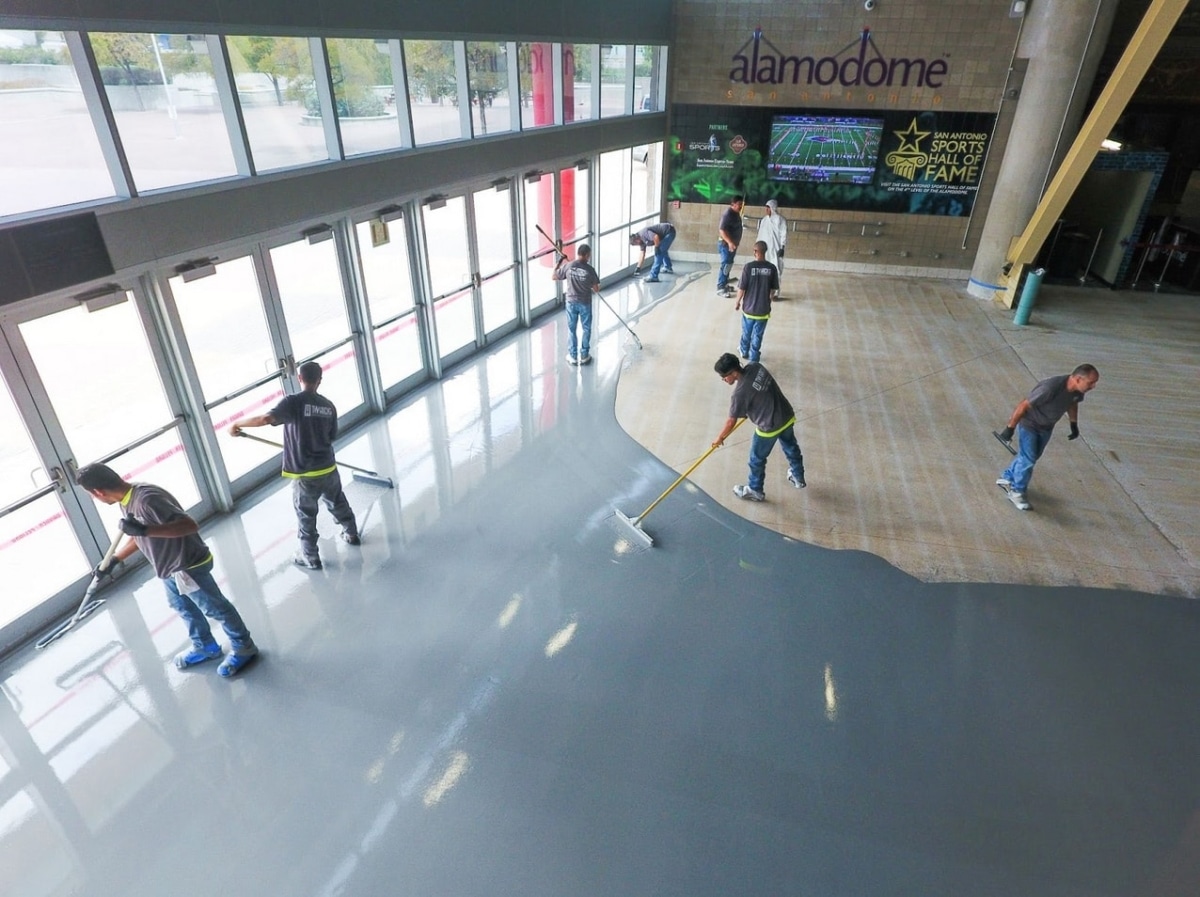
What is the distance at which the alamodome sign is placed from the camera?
1055 centimetres

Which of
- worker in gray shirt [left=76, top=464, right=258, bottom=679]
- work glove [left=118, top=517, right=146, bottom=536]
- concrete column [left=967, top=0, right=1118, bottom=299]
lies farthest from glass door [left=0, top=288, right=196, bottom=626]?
concrete column [left=967, top=0, right=1118, bottom=299]

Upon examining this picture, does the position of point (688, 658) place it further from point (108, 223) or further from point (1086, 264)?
point (1086, 264)

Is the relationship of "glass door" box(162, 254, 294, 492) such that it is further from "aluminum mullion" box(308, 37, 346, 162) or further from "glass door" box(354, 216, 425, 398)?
"aluminum mullion" box(308, 37, 346, 162)

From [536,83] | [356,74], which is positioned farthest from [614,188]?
[356,74]

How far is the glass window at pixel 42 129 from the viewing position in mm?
3812

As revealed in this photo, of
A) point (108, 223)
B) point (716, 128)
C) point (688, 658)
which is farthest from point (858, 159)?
point (108, 223)

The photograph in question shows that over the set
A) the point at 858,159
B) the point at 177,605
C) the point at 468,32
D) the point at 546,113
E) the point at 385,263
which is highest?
the point at 468,32

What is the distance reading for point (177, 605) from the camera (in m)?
3.99

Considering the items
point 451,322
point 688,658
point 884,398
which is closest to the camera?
point 688,658

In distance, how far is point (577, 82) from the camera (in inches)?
365

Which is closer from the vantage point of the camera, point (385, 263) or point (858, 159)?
point (385, 263)

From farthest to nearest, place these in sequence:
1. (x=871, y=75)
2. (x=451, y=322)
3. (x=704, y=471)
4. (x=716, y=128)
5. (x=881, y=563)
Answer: (x=716, y=128) → (x=871, y=75) → (x=451, y=322) → (x=704, y=471) → (x=881, y=563)

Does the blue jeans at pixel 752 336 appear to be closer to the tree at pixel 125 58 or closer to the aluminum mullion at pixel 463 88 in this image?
the aluminum mullion at pixel 463 88

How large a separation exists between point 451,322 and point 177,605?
5365mm
